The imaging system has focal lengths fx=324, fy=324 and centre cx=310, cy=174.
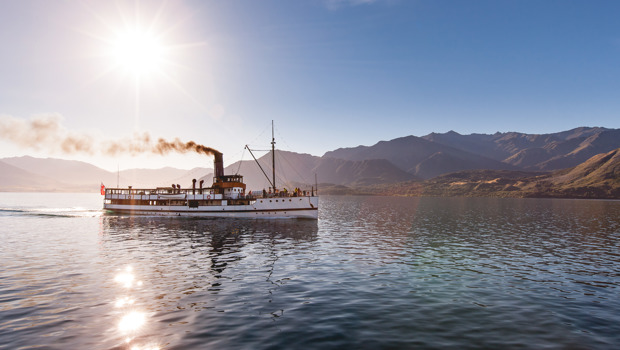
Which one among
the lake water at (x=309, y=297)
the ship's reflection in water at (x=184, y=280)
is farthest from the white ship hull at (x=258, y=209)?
the lake water at (x=309, y=297)

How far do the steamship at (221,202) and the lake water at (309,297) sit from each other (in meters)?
33.5

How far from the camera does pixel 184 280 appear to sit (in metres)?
22.2

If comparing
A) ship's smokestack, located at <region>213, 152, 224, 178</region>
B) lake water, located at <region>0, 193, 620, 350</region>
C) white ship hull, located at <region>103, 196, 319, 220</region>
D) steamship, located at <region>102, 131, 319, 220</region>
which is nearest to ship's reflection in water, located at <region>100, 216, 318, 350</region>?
lake water, located at <region>0, 193, 620, 350</region>

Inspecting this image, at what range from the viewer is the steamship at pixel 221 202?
70.1 metres

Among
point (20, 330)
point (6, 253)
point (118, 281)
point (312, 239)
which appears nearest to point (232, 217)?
point (312, 239)

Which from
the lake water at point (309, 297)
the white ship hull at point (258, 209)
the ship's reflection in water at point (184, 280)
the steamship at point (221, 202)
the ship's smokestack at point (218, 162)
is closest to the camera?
the lake water at point (309, 297)

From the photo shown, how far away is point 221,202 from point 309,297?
202 feet

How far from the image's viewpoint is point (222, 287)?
67.8ft

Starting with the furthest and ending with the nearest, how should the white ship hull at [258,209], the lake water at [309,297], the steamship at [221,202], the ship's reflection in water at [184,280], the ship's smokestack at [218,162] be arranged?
the ship's smokestack at [218,162] < the steamship at [221,202] < the white ship hull at [258,209] < the ship's reflection in water at [184,280] < the lake water at [309,297]

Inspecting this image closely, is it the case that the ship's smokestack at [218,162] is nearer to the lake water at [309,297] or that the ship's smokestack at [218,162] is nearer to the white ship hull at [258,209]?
the white ship hull at [258,209]

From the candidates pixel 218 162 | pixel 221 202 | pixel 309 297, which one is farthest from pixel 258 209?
pixel 309 297

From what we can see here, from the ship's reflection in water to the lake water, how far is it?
4.3 inches

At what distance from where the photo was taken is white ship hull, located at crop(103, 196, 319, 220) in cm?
6938

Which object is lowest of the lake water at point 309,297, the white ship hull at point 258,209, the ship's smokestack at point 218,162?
the lake water at point 309,297
